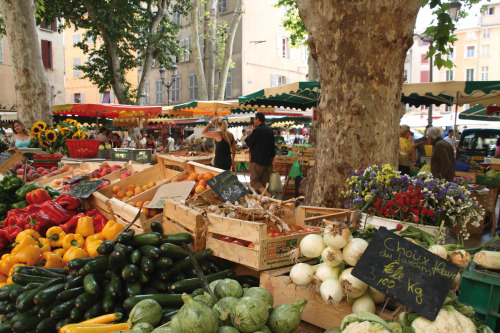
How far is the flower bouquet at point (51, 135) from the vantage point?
6963mm

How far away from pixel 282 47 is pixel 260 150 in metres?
24.3

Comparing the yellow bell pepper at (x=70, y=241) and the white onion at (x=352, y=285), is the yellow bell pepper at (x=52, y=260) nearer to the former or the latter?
the yellow bell pepper at (x=70, y=241)

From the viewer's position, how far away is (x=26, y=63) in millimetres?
9031

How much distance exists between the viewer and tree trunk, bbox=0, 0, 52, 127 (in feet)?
29.5

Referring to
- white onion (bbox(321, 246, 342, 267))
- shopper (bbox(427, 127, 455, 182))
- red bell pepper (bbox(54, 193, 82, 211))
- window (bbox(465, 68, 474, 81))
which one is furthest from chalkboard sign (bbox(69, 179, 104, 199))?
window (bbox(465, 68, 474, 81))

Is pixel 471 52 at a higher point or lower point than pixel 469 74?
higher

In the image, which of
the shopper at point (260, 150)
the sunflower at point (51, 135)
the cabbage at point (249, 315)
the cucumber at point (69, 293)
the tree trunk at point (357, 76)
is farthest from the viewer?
the shopper at point (260, 150)

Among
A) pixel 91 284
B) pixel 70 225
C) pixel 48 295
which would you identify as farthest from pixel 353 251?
pixel 70 225

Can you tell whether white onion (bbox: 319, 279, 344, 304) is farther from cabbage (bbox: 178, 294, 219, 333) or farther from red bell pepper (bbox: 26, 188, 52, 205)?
red bell pepper (bbox: 26, 188, 52, 205)

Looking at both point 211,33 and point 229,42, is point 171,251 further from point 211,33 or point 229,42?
point 211,33

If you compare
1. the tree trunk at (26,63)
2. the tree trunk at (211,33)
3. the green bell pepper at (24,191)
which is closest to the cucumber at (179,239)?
the green bell pepper at (24,191)

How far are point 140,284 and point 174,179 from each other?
64.8 inches

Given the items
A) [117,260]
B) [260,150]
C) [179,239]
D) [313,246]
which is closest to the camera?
[313,246]

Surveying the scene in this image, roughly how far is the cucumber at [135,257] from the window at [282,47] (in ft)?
96.1
